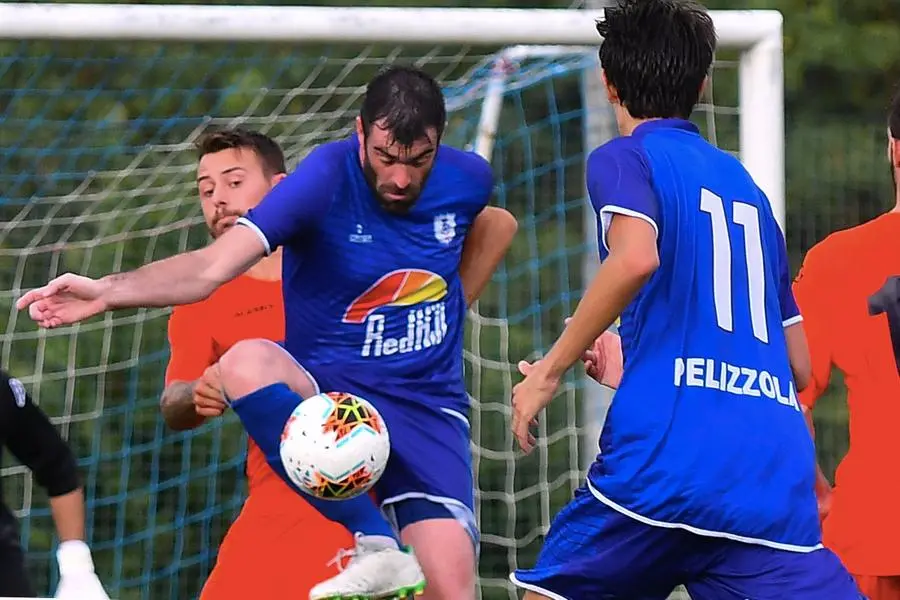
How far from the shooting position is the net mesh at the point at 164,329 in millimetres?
6902

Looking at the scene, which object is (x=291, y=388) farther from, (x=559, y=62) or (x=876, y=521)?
(x=559, y=62)

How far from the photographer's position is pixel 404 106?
4355mm

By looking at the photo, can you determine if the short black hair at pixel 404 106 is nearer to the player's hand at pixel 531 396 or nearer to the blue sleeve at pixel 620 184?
the blue sleeve at pixel 620 184

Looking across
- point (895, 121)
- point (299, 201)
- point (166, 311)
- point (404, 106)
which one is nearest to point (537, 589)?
point (299, 201)

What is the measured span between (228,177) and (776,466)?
200 centimetres

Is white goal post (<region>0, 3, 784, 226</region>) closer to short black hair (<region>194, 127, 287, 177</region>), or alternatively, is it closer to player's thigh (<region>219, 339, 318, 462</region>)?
short black hair (<region>194, 127, 287, 177</region>)

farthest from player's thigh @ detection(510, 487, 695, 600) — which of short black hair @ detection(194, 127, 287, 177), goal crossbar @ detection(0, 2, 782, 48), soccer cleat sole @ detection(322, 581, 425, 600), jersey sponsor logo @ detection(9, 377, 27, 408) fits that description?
goal crossbar @ detection(0, 2, 782, 48)

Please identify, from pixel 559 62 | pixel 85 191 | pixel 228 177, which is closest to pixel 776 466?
pixel 228 177

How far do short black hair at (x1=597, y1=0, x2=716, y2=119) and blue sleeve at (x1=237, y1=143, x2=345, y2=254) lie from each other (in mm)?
812

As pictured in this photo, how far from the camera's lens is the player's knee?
4.26 m

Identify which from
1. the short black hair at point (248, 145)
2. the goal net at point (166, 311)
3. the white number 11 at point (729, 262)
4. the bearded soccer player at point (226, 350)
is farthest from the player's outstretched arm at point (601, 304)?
the goal net at point (166, 311)

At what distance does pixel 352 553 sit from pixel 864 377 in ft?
4.61

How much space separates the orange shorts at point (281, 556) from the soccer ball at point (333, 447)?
56 centimetres

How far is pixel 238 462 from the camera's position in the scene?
675 centimetres
